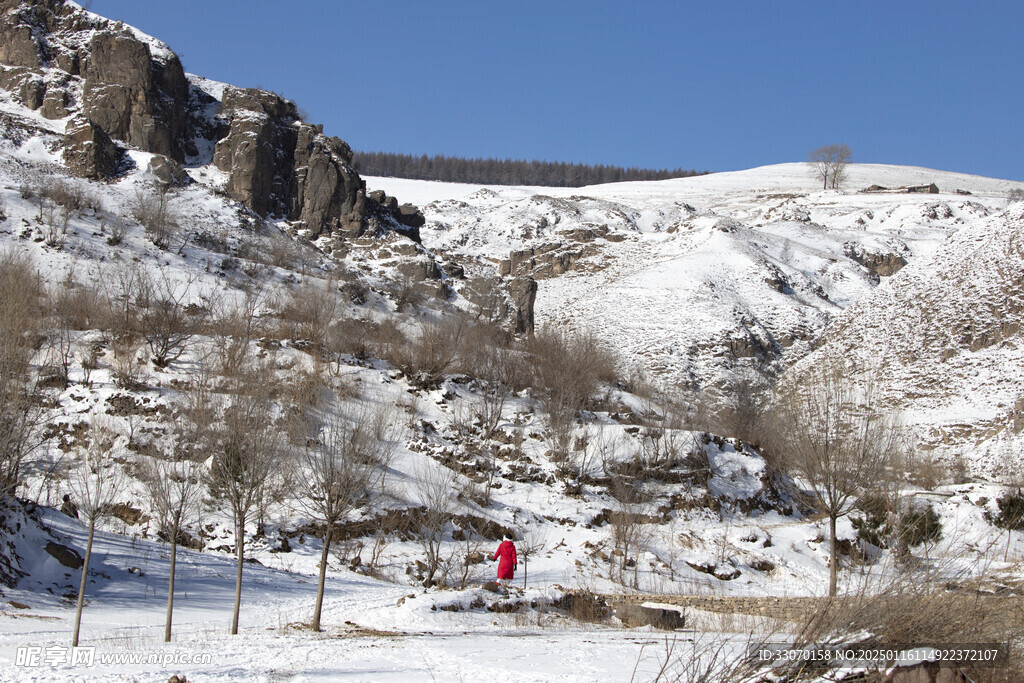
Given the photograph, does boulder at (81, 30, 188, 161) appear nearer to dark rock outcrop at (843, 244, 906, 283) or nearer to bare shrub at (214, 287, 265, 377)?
bare shrub at (214, 287, 265, 377)

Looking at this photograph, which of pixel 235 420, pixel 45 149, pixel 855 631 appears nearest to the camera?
pixel 855 631

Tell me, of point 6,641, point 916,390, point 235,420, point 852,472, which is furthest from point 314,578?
point 916,390

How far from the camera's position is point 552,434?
3216cm

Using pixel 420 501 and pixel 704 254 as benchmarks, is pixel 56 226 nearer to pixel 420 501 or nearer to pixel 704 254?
pixel 420 501

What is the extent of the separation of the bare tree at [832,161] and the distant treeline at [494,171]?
4670 cm

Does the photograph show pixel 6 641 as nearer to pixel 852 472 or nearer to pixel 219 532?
pixel 219 532

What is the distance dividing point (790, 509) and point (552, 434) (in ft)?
39.3

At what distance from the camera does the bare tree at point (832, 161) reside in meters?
128

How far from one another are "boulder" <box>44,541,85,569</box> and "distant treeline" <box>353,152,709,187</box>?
151 metres

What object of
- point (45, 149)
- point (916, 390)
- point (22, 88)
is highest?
point (22, 88)

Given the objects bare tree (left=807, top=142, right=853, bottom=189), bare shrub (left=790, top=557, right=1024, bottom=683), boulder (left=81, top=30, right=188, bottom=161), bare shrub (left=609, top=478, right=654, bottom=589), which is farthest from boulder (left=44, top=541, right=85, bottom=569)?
bare tree (left=807, top=142, right=853, bottom=189)

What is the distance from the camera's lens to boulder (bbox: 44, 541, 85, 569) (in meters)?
16.2

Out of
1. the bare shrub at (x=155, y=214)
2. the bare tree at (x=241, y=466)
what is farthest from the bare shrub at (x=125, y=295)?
the bare tree at (x=241, y=466)

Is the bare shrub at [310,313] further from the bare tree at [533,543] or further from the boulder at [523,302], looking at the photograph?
the boulder at [523,302]
